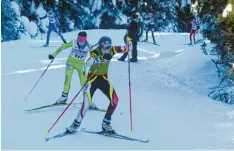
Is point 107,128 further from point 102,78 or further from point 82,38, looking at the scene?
point 82,38

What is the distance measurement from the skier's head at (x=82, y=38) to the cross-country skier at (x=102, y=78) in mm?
1316

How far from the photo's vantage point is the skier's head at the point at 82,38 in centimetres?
874

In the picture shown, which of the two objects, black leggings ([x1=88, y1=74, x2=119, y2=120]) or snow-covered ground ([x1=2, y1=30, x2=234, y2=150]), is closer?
snow-covered ground ([x1=2, y1=30, x2=234, y2=150])

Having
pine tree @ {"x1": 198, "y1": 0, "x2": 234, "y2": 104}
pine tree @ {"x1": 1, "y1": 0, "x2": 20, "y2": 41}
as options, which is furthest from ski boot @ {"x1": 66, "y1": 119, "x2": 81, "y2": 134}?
pine tree @ {"x1": 1, "y1": 0, "x2": 20, "y2": 41}

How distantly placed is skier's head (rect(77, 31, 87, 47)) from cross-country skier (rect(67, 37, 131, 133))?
1316 mm

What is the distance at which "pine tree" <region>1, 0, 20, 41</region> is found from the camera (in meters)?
27.3

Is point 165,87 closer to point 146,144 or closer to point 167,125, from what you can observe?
point 167,125

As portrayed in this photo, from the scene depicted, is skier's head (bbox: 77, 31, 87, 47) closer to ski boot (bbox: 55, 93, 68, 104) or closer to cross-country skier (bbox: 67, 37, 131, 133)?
ski boot (bbox: 55, 93, 68, 104)

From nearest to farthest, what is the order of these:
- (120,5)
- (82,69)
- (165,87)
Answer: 1. (82,69)
2. (165,87)
3. (120,5)

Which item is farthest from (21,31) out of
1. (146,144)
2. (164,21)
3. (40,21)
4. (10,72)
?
(146,144)

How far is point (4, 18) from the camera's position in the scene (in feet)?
90.3

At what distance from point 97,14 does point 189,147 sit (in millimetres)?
22870

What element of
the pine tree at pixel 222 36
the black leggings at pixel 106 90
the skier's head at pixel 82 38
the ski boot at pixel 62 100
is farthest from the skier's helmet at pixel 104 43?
the pine tree at pixel 222 36

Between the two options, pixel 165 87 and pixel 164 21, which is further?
pixel 164 21
